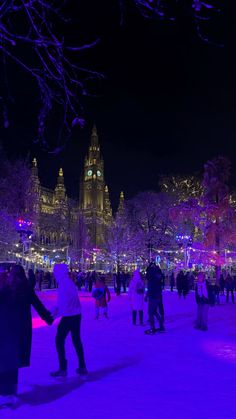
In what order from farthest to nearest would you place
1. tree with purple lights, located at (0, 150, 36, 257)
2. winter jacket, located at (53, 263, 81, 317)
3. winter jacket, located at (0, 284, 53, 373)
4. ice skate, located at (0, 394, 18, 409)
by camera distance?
tree with purple lights, located at (0, 150, 36, 257) < winter jacket, located at (53, 263, 81, 317) < winter jacket, located at (0, 284, 53, 373) < ice skate, located at (0, 394, 18, 409)

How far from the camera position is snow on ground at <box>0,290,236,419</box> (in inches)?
189

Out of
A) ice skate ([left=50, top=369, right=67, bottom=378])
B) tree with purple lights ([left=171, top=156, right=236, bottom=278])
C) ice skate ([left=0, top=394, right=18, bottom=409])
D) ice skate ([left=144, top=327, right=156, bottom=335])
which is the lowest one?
ice skate ([left=0, top=394, right=18, bottom=409])

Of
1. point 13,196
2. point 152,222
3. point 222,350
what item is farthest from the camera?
point 152,222

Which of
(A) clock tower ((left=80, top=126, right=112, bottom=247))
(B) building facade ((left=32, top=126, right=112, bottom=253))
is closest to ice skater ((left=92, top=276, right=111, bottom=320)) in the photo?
(B) building facade ((left=32, top=126, right=112, bottom=253))

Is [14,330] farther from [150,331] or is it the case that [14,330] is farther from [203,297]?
[203,297]

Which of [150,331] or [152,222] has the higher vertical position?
[152,222]

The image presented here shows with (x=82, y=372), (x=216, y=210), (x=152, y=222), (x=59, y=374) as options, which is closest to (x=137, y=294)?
(x=82, y=372)

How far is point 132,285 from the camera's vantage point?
12.9 metres

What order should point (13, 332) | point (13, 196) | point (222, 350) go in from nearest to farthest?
point (13, 332)
point (222, 350)
point (13, 196)

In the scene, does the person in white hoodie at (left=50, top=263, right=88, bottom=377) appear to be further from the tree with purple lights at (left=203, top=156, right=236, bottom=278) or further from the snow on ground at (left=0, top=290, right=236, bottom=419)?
the tree with purple lights at (left=203, top=156, right=236, bottom=278)

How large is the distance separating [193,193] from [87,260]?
27.4m

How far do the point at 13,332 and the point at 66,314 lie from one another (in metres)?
1.13

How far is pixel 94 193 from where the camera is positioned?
13338 cm

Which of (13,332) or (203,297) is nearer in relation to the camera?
(13,332)
